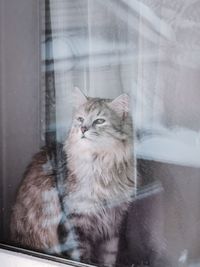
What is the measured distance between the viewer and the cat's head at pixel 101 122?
1.04 m

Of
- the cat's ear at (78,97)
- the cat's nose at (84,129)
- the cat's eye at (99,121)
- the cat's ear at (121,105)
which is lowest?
the cat's nose at (84,129)

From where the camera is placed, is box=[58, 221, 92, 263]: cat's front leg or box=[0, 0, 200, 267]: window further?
box=[58, 221, 92, 263]: cat's front leg

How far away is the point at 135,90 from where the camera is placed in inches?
40.3

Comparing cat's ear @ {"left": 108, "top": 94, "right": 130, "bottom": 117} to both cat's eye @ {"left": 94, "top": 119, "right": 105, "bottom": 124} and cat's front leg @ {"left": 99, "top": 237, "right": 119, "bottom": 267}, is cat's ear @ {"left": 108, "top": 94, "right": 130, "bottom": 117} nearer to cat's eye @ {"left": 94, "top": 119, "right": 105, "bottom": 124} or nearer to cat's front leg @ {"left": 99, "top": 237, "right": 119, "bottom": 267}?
cat's eye @ {"left": 94, "top": 119, "right": 105, "bottom": 124}

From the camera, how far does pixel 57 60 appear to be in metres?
1.11

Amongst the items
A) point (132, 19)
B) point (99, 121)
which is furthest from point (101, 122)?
point (132, 19)

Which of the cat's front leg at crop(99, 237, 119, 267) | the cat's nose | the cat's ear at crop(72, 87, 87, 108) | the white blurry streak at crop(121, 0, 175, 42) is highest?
the white blurry streak at crop(121, 0, 175, 42)

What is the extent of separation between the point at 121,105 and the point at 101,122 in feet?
0.23

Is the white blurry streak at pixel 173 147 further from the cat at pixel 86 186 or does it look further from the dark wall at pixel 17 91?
the dark wall at pixel 17 91

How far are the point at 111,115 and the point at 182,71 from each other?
0.71 feet

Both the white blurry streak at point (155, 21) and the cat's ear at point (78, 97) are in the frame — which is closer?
the white blurry streak at point (155, 21)

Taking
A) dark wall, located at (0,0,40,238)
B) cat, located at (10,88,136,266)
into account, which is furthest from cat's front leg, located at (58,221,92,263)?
dark wall, located at (0,0,40,238)

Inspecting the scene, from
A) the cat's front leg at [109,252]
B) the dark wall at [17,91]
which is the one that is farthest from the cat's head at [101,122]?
the cat's front leg at [109,252]

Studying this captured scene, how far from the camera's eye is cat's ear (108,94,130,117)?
1.04 metres
